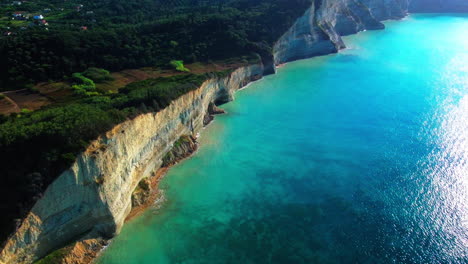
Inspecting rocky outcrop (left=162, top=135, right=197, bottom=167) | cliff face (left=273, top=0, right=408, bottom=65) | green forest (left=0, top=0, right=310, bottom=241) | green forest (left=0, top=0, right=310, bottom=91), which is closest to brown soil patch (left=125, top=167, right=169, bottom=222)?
rocky outcrop (left=162, top=135, right=197, bottom=167)

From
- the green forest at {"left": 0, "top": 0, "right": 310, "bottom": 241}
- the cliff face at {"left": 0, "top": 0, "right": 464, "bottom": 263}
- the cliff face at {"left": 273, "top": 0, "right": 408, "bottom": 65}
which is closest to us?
the cliff face at {"left": 0, "top": 0, "right": 464, "bottom": 263}

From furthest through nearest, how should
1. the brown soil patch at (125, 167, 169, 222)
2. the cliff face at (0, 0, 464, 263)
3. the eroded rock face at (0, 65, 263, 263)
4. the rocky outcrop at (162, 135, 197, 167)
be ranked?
the rocky outcrop at (162, 135, 197, 167)
the brown soil patch at (125, 167, 169, 222)
the cliff face at (0, 0, 464, 263)
the eroded rock face at (0, 65, 263, 263)

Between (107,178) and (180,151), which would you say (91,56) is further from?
(107,178)

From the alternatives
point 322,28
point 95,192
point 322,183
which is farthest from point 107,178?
point 322,28

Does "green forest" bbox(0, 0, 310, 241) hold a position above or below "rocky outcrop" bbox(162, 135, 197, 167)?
above

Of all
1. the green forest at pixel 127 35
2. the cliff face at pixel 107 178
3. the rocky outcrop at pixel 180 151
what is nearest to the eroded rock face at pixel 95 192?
the cliff face at pixel 107 178

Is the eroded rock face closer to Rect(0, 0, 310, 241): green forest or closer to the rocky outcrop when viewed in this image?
Rect(0, 0, 310, 241): green forest
